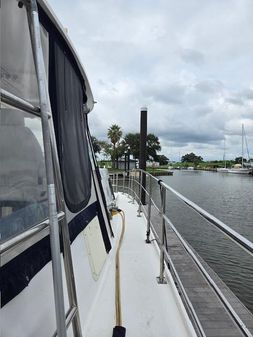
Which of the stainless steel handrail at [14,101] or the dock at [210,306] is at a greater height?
the stainless steel handrail at [14,101]

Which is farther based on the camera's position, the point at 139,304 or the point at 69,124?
the point at 139,304

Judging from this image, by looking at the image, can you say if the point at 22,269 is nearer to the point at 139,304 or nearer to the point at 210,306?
the point at 139,304

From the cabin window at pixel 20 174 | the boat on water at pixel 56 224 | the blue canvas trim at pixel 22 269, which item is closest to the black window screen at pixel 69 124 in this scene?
the boat on water at pixel 56 224

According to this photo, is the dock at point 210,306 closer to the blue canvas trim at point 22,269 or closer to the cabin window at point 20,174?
the blue canvas trim at point 22,269

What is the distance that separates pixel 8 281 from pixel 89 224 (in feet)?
5.33

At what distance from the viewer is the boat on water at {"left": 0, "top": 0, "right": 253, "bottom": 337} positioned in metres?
1.26

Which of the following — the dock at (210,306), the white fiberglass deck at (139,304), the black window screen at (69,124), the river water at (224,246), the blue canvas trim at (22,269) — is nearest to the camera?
the blue canvas trim at (22,269)

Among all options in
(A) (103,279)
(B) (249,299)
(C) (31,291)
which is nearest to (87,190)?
(A) (103,279)

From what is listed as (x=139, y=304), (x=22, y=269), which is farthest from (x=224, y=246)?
(x=22, y=269)

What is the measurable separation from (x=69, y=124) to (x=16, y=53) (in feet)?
2.91

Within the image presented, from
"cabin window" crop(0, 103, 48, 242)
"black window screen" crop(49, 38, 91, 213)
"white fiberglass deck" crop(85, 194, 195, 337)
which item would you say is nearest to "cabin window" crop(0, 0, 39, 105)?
"cabin window" crop(0, 103, 48, 242)

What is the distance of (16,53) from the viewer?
1.42 meters

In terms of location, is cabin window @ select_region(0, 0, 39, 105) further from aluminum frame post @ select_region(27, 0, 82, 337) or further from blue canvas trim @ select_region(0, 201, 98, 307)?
blue canvas trim @ select_region(0, 201, 98, 307)

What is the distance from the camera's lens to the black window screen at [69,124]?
6.40 ft
